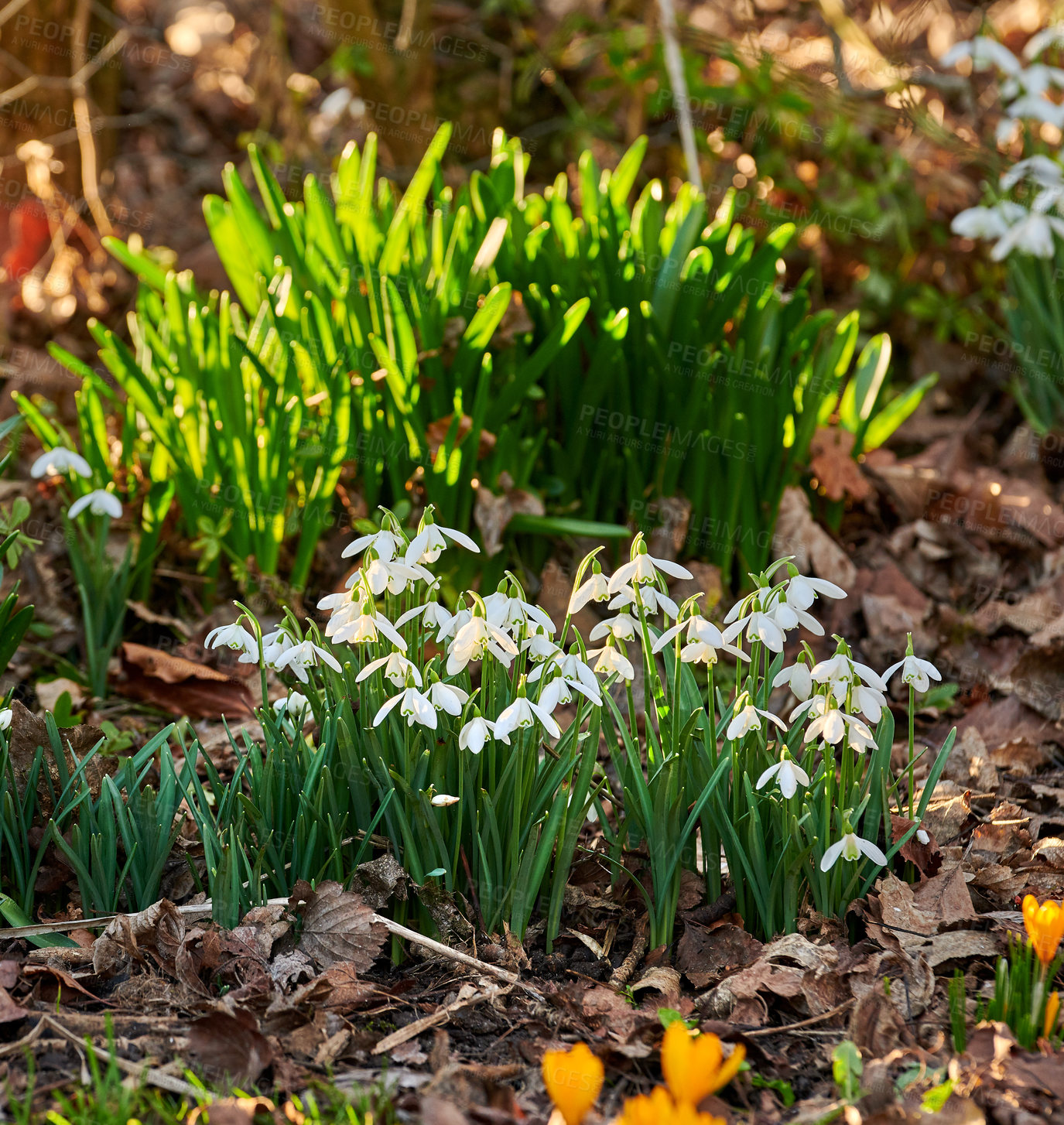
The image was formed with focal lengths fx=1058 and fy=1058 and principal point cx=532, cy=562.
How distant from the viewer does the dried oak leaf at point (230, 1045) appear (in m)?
1.32

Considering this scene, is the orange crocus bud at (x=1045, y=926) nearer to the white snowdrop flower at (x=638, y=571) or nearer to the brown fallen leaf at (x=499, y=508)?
the white snowdrop flower at (x=638, y=571)

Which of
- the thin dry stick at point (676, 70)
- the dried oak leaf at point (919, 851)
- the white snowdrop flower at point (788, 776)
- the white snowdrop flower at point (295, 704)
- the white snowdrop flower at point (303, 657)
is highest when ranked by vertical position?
the thin dry stick at point (676, 70)

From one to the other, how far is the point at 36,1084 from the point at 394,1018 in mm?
459

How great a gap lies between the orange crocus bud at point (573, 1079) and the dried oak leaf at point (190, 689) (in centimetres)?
143

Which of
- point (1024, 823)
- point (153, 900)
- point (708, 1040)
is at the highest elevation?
point (708, 1040)

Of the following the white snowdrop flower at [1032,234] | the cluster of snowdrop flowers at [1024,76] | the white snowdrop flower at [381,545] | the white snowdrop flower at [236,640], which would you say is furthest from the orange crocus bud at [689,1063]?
the cluster of snowdrop flowers at [1024,76]

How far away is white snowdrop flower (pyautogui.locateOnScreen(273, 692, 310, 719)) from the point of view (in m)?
1.67

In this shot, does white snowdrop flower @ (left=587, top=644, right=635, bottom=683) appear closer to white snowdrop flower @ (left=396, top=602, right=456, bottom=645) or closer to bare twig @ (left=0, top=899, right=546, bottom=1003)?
white snowdrop flower @ (left=396, top=602, right=456, bottom=645)

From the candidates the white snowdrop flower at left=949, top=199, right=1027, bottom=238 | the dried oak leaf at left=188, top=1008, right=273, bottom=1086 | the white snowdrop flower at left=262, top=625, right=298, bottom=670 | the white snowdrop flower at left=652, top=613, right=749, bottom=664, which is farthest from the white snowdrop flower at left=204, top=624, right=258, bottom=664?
the white snowdrop flower at left=949, top=199, right=1027, bottom=238

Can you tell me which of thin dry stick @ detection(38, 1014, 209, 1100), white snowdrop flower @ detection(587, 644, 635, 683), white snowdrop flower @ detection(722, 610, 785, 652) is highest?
white snowdrop flower @ detection(722, 610, 785, 652)

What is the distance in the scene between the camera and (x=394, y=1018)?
1.50 m

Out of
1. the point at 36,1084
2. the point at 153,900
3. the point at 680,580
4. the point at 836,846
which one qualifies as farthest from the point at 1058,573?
the point at 36,1084

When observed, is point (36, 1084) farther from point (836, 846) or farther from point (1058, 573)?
point (1058, 573)

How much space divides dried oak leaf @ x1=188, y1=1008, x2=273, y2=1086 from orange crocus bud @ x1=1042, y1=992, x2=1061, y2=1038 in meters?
0.98
